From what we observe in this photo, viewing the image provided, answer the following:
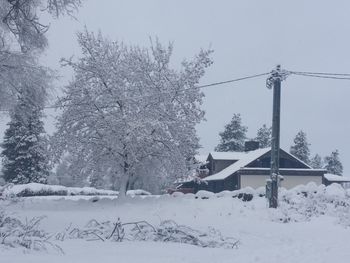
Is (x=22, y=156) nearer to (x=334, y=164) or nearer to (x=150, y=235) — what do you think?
(x=150, y=235)

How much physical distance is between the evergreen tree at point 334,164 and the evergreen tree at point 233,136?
14578 millimetres

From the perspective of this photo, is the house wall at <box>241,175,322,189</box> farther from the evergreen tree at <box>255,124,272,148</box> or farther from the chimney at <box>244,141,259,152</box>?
the evergreen tree at <box>255,124,272,148</box>

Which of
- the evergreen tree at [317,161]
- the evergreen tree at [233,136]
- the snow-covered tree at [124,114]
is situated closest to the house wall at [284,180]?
the snow-covered tree at [124,114]

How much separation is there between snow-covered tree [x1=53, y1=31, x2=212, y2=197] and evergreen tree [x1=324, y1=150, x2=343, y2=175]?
59.1 m

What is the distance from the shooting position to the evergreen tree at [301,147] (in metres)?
77.7

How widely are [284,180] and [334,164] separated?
38858 millimetres

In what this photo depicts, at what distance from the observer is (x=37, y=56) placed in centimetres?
1483

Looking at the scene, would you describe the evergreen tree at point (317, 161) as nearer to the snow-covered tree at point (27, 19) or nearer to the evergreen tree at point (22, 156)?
the evergreen tree at point (22, 156)

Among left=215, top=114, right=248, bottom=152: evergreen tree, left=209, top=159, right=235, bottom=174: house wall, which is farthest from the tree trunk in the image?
left=215, top=114, right=248, bottom=152: evergreen tree

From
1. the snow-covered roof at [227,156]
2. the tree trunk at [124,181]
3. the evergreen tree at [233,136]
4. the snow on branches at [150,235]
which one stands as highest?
the evergreen tree at [233,136]

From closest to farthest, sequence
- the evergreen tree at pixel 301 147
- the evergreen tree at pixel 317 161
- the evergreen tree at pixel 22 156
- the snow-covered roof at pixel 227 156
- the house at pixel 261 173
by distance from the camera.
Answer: the house at pixel 261 173 → the evergreen tree at pixel 22 156 → the snow-covered roof at pixel 227 156 → the evergreen tree at pixel 301 147 → the evergreen tree at pixel 317 161

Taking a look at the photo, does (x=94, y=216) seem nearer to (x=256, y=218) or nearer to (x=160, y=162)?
(x=256, y=218)

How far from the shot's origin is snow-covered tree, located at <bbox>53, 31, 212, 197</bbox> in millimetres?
27373

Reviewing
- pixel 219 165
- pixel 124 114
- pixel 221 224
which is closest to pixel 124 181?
pixel 124 114
